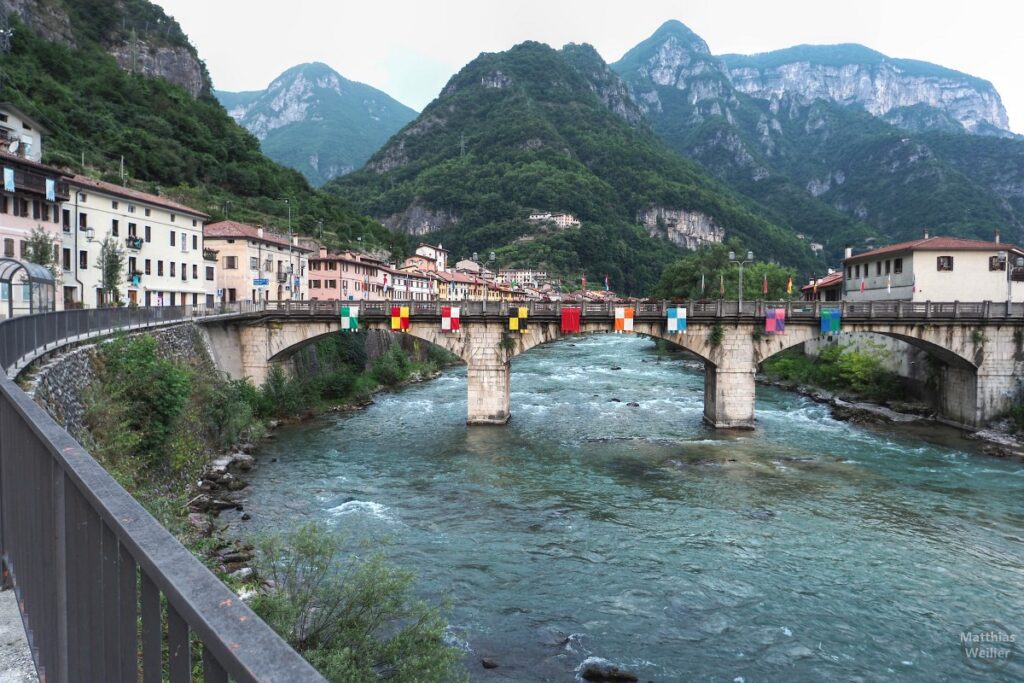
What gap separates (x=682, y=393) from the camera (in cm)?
5303

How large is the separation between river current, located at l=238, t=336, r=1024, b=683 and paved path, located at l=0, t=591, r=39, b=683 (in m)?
10.1

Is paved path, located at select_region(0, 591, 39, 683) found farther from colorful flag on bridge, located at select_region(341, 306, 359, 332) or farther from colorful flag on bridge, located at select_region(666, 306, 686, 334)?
colorful flag on bridge, located at select_region(666, 306, 686, 334)

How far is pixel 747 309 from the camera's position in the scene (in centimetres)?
4016

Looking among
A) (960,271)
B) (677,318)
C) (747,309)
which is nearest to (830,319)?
(747,309)

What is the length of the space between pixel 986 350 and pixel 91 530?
1898 inches

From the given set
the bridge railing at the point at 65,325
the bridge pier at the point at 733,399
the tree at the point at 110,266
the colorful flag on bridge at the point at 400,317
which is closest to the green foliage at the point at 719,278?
the bridge pier at the point at 733,399

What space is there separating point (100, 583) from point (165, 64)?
150832 mm

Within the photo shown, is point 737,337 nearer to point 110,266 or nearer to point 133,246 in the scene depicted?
point 110,266

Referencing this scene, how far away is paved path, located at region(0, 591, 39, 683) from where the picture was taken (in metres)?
3.86

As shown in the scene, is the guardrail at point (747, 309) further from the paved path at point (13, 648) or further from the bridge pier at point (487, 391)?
the paved path at point (13, 648)

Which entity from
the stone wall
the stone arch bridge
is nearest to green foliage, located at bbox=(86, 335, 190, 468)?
the stone wall

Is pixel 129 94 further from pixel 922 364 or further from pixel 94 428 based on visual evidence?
pixel 922 364

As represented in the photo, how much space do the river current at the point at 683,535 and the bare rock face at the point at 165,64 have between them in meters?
114

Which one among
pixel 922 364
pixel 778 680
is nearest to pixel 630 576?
pixel 778 680
